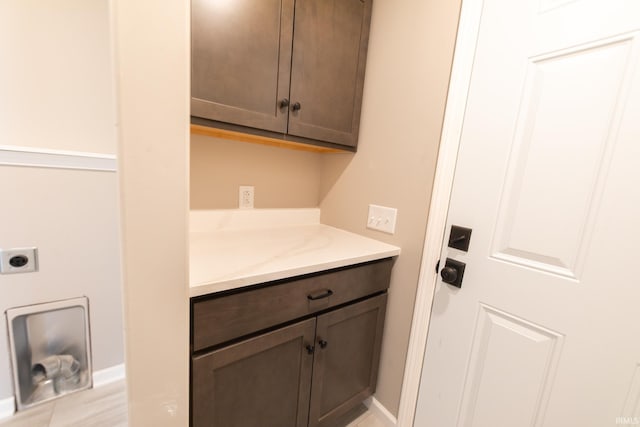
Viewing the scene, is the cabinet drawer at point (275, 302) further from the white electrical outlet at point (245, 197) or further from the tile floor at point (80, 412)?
the tile floor at point (80, 412)

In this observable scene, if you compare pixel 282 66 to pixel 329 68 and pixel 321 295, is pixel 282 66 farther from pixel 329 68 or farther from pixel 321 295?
pixel 321 295

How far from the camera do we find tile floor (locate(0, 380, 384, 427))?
113 centimetres

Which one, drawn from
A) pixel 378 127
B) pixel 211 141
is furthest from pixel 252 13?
pixel 378 127

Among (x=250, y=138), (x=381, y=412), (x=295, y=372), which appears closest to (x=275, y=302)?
(x=295, y=372)

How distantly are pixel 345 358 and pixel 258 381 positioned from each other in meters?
0.42

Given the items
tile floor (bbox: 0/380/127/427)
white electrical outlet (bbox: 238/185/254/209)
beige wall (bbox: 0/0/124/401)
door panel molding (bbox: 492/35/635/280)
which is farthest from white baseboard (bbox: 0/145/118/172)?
door panel molding (bbox: 492/35/635/280)

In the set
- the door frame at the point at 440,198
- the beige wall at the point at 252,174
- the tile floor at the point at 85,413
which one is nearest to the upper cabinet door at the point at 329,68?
the beige wall at the point at 252,174

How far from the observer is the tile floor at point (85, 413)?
1.13 meters

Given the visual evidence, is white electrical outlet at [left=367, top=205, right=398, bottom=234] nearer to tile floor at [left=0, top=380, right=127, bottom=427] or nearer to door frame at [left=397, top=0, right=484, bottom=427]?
door frame at [left=397, top=0, right=484, bottom=427]

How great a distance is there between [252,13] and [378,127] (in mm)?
689

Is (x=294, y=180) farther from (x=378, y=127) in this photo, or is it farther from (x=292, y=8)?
(x=292, y=8)

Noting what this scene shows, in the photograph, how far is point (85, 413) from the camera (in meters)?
1.19

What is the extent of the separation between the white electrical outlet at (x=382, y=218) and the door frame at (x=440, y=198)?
0.59 ft

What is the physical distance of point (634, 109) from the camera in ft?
2.03
